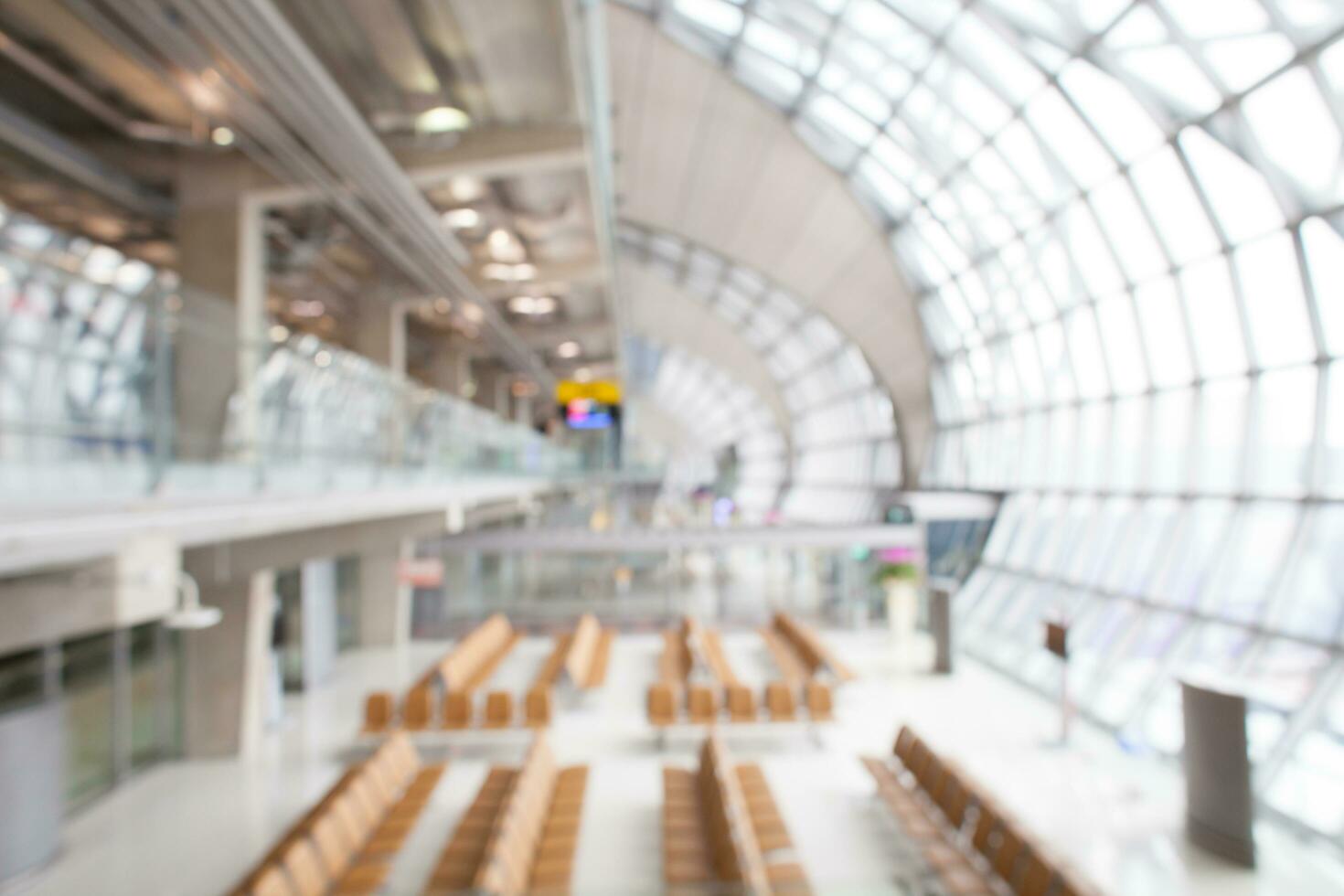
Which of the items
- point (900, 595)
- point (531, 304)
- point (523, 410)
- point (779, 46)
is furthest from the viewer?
point (523, 410)

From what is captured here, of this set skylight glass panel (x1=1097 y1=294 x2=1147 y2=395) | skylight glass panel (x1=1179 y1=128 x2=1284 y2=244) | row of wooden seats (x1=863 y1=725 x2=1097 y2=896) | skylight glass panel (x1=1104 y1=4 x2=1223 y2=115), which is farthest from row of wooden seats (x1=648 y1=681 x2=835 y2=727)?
skylight glass panel (x1=1104 y1=4 x2=1223 y2=115)

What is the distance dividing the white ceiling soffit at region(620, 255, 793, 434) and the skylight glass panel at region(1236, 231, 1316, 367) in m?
28.1

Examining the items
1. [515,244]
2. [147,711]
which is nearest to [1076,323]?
[515,244]

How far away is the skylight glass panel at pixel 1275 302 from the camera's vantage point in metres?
10.9

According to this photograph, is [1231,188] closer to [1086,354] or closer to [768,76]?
[1086,354]

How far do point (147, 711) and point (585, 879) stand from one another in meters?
7.12

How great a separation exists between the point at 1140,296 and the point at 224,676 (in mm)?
14927

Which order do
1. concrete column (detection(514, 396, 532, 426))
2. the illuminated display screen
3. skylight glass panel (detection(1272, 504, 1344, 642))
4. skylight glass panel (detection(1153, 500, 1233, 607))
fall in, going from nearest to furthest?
skylight glass panel (detection(1272, 504, 1344, 642)), skylight glass panel (detection(1153, 500, 1233, 607)), the illuminated display screen, concrete column (detection(514, 396, 532, 426))

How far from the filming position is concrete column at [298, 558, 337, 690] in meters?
14.8

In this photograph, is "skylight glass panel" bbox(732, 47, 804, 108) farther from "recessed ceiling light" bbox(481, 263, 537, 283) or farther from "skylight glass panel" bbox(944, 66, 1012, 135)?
"recessed ceiling light" bbox(481, 263, 537, 283)

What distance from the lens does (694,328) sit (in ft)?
144

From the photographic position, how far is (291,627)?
1491cm

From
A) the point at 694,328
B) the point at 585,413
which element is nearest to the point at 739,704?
the point at 585,413

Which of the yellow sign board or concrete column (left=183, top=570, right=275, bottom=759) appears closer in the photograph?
concrete column (left=183, top=570, right=275, bottom=759)
